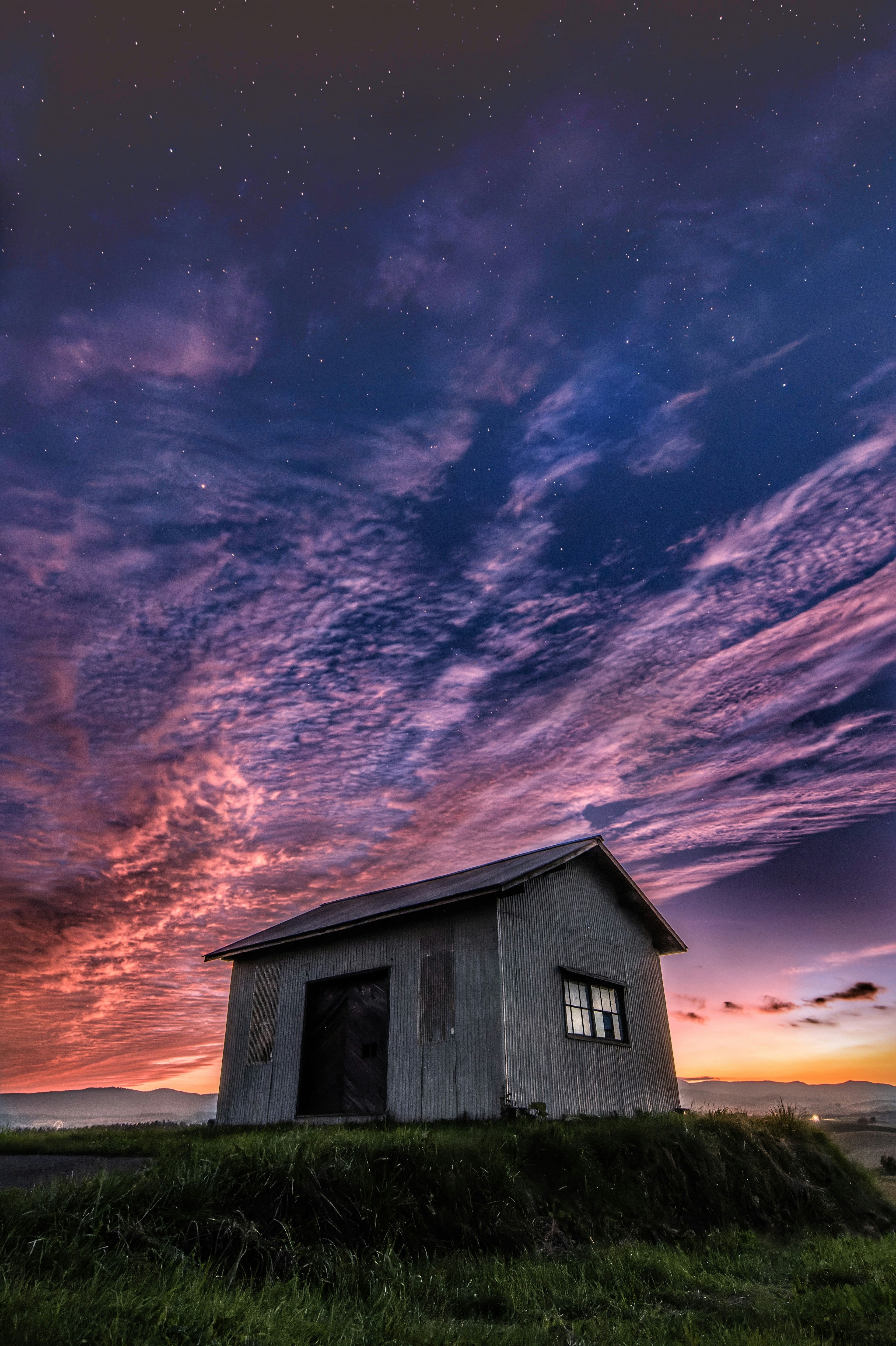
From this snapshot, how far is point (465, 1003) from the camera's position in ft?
51.9

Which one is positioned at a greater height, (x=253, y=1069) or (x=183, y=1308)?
(x=253, y=1069)

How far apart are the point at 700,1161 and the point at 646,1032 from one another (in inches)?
275

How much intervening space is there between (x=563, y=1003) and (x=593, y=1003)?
1.89 m

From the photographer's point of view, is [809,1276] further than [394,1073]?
No

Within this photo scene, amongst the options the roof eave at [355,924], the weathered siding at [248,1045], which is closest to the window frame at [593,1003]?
the roof eave at [355,924]

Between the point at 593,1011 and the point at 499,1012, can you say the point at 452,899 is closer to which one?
the point at 499,1012

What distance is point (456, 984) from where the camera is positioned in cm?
1612

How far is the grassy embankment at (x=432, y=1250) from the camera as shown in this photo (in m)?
5.62

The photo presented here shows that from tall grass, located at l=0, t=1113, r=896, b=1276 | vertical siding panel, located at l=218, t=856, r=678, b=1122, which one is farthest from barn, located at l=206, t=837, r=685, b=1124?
tall grass, located at l=0, t=1113, r=896, b=1276

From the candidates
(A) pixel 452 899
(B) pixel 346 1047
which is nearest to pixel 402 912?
(A) pixel 452 899

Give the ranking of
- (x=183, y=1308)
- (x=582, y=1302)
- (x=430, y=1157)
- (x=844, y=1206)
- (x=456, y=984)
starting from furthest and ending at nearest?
(x=456, y=984) → (x=844, y=1206) → (x=430, y=1157) → (x=582, y=1302) → (x=183, y=1308)

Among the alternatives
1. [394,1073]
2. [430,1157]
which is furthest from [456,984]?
[430,1157]

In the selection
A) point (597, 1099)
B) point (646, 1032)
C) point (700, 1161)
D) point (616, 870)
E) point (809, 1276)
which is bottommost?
point (809, 1276)

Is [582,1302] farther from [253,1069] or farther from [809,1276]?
[253,1069]
